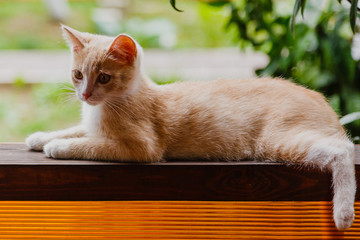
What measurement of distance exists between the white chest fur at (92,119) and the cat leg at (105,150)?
0.23ft

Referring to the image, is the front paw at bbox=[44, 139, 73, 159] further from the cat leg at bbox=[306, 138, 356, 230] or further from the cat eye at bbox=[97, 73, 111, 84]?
the cat leg at bbox=[306, 138, 356, 230]

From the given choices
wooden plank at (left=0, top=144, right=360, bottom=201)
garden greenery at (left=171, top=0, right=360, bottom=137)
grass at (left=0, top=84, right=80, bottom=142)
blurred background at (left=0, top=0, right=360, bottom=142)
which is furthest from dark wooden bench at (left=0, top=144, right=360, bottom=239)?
grass at (left=0, top=84, right=80, bottom=142)

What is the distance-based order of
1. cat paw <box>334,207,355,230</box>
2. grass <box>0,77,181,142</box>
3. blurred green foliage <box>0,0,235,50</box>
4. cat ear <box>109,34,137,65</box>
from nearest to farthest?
cat paw <box>334,207,355,230</box> < cat ear <box>109,34,137,65</box> < grass <box>0,77,181,142</box> < blurred green foliage <box>0,0,235,50</box>

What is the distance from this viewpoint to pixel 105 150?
3.71 ft

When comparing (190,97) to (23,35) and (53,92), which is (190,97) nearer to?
(53,92)

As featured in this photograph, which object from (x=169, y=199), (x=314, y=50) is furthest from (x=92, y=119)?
(x=314, y=50)

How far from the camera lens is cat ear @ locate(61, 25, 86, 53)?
1188mm

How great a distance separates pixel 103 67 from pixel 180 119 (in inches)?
10.7

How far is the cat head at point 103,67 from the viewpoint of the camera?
116 cm

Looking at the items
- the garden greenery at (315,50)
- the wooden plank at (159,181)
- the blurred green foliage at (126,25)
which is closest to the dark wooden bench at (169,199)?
the wooden plank at (159,181)

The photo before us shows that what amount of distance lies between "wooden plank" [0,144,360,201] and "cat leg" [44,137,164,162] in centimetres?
4

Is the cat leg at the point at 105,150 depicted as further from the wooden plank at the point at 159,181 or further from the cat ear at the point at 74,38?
the cat ear at the point at 74,38

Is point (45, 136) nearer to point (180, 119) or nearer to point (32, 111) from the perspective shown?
point (180, 119)

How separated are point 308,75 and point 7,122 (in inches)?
72.4
